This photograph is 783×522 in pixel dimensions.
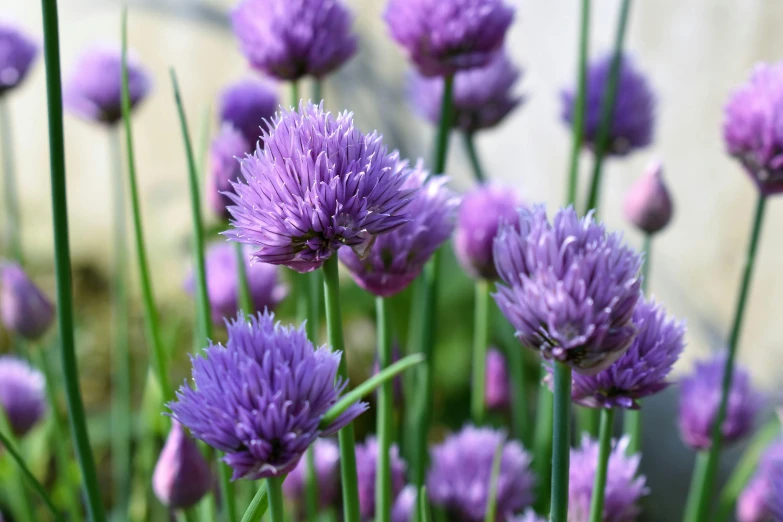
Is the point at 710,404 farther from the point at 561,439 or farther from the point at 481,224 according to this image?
the point at 561,439

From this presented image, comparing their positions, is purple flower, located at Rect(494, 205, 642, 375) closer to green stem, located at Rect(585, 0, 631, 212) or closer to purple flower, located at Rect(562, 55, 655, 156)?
green stem, located at Rect(585, 0, 631, 212)

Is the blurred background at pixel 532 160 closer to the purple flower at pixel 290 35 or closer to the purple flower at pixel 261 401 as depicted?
the purple flower at pixel 290 35

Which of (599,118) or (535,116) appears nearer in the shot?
(599,118)

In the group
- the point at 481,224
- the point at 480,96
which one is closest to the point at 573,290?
the point at 481,224

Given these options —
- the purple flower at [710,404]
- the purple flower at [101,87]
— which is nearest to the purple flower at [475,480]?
the purple flower at [710,404]

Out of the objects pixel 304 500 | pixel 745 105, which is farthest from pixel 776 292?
pixel 304 500

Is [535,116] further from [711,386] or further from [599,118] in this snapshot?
[711,386]
